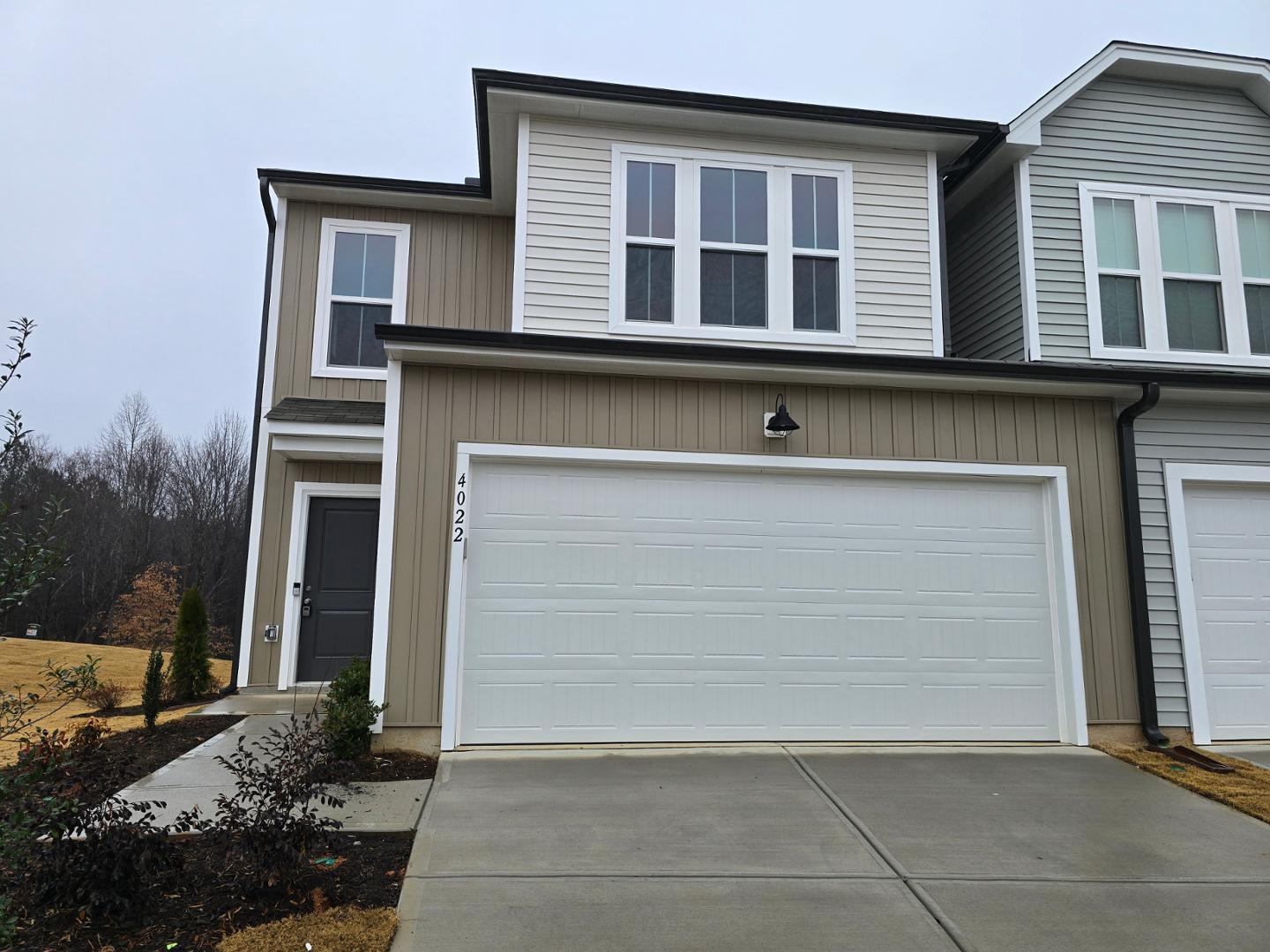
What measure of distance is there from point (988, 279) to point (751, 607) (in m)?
4.88

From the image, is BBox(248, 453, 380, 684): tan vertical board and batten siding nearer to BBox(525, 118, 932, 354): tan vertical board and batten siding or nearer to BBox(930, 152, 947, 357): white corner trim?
BBox(525, 118, 932, 354): tan vertical board and batten siding

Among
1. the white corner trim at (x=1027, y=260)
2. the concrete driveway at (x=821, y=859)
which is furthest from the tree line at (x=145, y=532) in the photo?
the white corner trim at (x=1027, y=260)

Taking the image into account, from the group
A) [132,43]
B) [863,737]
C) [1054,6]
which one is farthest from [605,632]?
[1054,6]

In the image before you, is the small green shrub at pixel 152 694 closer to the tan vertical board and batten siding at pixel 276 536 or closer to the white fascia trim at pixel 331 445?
the tan vertical board and batten siding at pixel 276 536

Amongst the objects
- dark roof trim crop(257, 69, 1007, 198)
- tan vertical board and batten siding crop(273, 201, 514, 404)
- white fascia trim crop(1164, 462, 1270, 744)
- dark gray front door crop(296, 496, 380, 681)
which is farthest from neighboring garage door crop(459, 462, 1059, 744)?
tan vertical board and batten siding crop(273, 201, 514, 404)

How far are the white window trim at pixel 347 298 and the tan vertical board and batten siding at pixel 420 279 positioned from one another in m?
0.06

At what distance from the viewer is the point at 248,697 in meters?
8.34

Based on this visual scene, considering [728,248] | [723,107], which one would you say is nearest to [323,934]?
[728,248]

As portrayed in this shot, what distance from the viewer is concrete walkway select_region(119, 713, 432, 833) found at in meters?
4.59

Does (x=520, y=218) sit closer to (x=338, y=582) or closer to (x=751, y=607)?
(x=751, y=607)

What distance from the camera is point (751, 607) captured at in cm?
656

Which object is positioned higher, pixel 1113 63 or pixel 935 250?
pixel 1113 63

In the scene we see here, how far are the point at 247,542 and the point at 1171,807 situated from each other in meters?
8.72

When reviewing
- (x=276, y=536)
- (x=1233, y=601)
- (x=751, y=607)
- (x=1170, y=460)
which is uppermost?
(x=1170, y=460)
